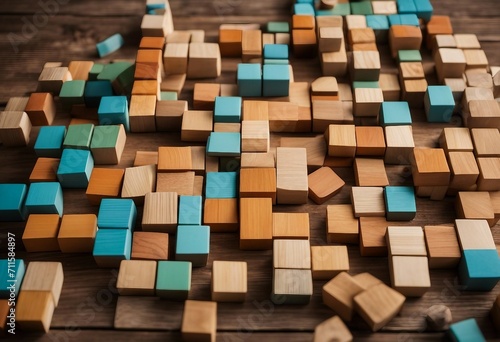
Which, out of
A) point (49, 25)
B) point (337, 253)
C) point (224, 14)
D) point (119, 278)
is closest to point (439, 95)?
point (337, 253)

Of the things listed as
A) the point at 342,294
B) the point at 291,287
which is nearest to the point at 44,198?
the point at 291,287

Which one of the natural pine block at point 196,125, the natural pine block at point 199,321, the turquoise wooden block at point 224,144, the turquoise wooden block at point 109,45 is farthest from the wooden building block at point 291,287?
the turquoise wooden block at point 109,45

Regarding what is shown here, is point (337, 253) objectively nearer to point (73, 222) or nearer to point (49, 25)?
point (73, 222)

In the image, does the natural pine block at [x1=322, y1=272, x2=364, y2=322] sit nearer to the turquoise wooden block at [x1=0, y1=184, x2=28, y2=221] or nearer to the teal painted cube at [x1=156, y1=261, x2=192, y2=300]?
the teal painted cube at [x1=156, y1=261, x2=192, y2=300]

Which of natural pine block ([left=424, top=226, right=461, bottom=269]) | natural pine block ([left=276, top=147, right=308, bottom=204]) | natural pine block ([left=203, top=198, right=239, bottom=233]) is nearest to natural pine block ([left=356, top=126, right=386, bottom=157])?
natural pine block ([left=276, top=147, right=308, bottom=204])

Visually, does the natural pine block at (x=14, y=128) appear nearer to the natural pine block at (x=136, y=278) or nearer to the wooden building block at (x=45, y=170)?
the wooden building block at (x=45, y=170)
